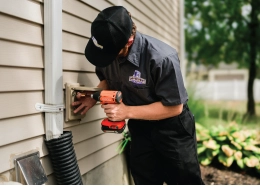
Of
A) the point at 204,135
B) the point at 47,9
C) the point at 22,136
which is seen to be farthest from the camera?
the point at 204,135

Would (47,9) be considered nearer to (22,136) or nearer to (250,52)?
(22,136)

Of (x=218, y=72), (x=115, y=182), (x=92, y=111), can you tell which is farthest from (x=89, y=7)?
(x=218, y=72)

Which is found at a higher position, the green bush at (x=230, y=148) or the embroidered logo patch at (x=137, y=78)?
the embroidered logo patch at (x=137, y=78)

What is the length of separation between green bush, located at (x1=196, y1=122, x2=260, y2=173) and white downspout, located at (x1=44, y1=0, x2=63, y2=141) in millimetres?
3284

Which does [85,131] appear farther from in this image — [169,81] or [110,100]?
[169,81]

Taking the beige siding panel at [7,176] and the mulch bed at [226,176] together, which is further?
the mulch bed at [226,176]

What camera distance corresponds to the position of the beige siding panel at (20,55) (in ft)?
6.05

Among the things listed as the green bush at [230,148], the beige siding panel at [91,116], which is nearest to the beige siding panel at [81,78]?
the beige siding panel at [91,116]

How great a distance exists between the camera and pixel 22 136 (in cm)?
199

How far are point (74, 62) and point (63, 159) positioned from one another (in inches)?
33.6

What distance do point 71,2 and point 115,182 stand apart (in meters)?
2.09

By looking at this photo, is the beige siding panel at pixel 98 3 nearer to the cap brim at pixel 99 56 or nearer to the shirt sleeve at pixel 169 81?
the cap brim at pixel 99 56

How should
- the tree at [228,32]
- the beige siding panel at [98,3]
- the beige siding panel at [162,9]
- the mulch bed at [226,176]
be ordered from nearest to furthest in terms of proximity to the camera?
the beige siding panel at [98,3]
the mulch bed at [226,176]
the beige siding panel at [162,9]
the tree at [228,32]

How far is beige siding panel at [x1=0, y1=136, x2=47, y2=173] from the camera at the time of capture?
1.84 meters
